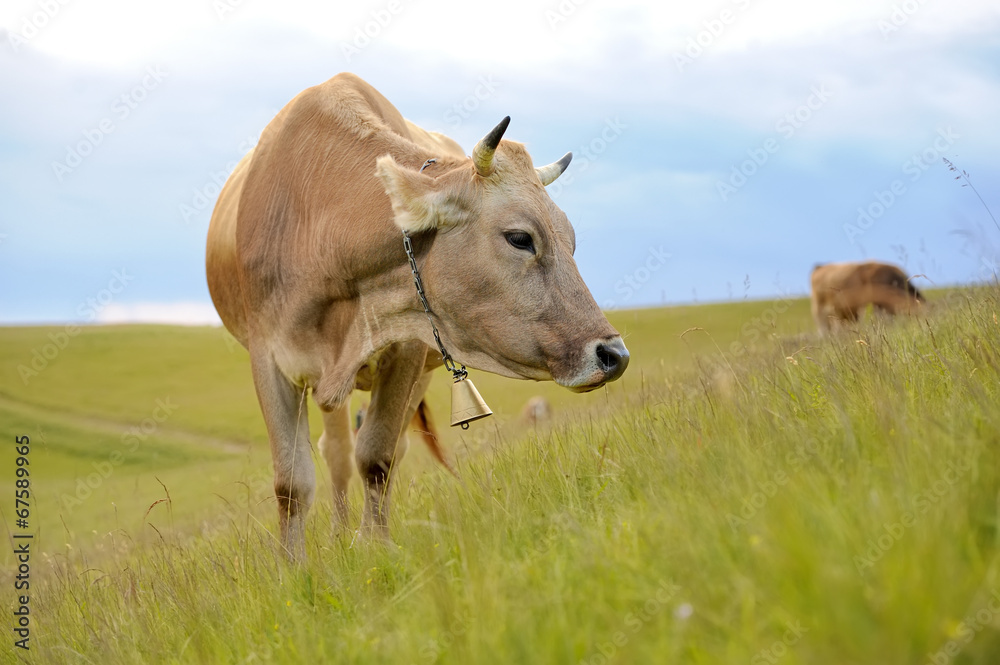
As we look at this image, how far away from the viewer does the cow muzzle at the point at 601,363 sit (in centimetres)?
429

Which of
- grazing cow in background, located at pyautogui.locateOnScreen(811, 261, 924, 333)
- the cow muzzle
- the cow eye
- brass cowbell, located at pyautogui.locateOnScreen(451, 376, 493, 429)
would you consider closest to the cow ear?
the cow eye

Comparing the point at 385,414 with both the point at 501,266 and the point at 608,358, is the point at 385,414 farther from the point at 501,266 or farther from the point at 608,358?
the point at 608,358

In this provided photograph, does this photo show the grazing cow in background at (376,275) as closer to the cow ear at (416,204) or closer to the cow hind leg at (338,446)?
the cow ear at (416,204)

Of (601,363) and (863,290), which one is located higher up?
(863,290)

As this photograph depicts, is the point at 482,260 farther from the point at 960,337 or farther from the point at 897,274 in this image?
the point at 897,274

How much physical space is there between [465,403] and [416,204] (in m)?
1.26

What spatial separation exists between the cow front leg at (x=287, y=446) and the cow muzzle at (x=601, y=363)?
2.33 metres

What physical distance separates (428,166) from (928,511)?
3773 mm

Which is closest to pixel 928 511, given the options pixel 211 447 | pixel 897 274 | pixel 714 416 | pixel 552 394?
pixel 714 416

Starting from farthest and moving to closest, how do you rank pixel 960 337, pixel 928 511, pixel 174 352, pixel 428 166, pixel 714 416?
pixel 174 352 → pixel 428 166 → pixel 960 337 → pixel 714 416 → pixel 928 511

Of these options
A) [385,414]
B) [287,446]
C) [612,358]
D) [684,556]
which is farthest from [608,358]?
[287,446]

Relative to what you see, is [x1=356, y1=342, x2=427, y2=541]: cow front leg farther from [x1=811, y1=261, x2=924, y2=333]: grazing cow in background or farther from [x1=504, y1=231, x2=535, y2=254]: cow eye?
[x1=811, y1=261, x2=924, y2=333]: grazing cow in background

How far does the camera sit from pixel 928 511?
228 centimetres

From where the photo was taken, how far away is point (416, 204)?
4.74m
